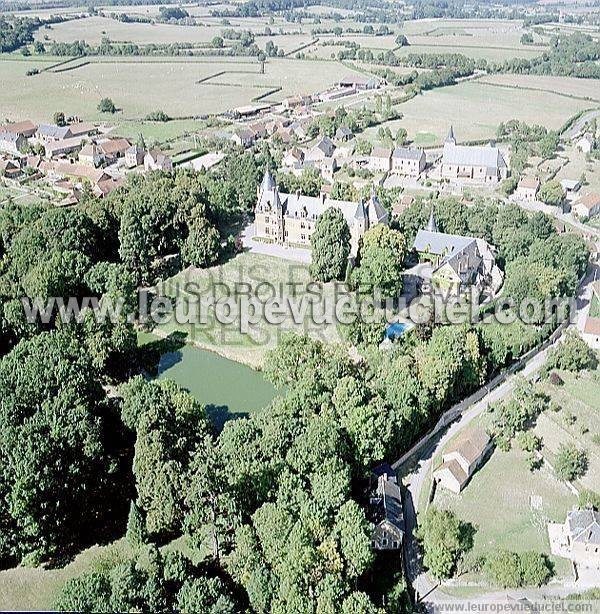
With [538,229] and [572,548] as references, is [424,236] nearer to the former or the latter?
[538,229]

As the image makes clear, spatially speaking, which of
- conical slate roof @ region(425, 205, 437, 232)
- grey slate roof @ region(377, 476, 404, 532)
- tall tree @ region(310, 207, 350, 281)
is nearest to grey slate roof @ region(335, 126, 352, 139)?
conical slate roof @ region(425, 205, 437, 232)

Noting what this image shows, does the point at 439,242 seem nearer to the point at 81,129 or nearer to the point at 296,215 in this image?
the point at 296,215

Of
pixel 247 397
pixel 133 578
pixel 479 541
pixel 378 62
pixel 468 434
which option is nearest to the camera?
pixel 133 578

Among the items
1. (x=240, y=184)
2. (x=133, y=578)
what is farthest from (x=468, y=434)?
(x=240, y=184)

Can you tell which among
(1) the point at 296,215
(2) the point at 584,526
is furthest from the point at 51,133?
(2) the point at 584,526

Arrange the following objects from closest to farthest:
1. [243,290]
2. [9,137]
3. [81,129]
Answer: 1. [243,290]
2. [9,137]
3. [81,129]

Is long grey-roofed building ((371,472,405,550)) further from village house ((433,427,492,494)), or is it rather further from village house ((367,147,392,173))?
village house ((367,147,392,173))

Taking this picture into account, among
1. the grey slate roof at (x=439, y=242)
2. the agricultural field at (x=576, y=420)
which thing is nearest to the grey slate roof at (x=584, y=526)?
the agricultural field at (x=576, y=420)

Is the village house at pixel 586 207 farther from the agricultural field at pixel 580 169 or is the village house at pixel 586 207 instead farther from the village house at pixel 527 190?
the agricultural field at pixel 580 169
